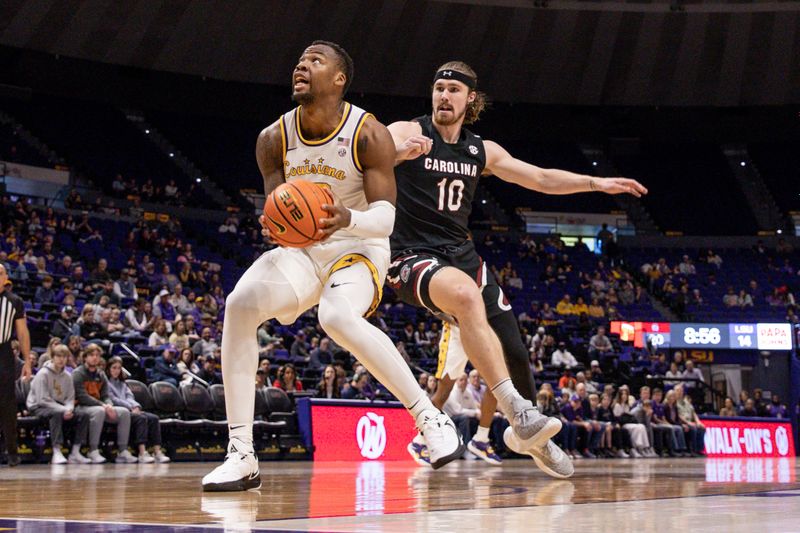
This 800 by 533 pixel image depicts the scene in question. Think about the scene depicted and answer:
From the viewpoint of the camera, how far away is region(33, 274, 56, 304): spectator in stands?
51.5ft

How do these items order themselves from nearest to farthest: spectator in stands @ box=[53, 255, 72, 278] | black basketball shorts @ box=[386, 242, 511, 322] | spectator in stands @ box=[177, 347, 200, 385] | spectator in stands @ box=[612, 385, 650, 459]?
black basketball shorts @ box=[386, 242, 511, 322]
spectator in stands @ box=[177, 347, 200, 385]
spectator in stands @ box=[612, 385, 650, 459]
spectator in stands @ box=[53, 255, 72, 278]

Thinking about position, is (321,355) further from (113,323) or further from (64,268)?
(64,268)

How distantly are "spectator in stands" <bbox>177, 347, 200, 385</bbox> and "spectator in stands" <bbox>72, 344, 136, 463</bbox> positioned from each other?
1917 millimetres

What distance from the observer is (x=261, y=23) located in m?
25.4

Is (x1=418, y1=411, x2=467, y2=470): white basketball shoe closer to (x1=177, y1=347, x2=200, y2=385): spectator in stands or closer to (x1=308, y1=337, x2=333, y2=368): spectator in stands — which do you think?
(x1=177, y1=347, x2=200, y2=385): spectator in stands

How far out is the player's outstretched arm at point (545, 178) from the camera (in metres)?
5.80

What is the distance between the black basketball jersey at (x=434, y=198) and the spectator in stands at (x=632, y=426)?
12.5 m

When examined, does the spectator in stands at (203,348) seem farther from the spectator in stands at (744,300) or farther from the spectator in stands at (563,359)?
the spectator in stands at (744,300)

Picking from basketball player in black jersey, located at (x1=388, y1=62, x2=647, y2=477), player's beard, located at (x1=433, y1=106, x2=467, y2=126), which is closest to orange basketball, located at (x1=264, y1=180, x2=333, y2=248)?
basketball player in black jersey, located at (x1=388, y1=62, x2=647, y2=477)

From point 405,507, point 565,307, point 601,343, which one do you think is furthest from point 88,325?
point 565,307

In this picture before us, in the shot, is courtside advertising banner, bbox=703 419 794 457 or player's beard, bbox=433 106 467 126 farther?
courtside advertising banner, bbox=703 419 794 457

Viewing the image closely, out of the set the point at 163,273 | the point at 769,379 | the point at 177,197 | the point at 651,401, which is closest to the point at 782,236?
the point at 769,379

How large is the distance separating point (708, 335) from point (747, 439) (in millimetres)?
7678

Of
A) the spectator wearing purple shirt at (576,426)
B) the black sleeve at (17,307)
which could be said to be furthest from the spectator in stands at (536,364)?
→ the black sleeve at (17,307)
